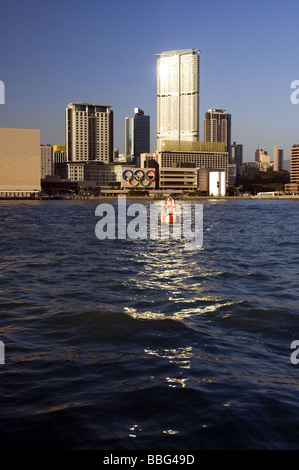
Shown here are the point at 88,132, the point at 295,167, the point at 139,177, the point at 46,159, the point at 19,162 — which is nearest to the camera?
the point at 19,162

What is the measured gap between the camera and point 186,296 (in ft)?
31.5

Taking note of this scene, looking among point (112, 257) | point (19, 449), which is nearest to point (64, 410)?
point (19, 449)

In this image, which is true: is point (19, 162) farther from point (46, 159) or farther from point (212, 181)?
point (46, 159)

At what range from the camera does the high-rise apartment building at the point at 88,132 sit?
194m

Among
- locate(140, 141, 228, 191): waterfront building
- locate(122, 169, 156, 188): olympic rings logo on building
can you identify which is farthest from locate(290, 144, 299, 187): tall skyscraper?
locate(122, 169, 156, 188): olympic rings logo on building

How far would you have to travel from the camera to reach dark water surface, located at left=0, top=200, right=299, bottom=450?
4.12 m

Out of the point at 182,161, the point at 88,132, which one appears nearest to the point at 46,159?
the point at 88,132

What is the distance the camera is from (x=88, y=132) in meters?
195

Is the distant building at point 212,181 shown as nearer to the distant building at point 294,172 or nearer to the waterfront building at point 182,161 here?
the waterfront building at point 182,161

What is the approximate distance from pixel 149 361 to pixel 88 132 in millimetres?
195031

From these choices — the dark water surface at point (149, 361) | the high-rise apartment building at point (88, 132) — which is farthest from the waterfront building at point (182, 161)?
the dark water surface at point (149, 361)

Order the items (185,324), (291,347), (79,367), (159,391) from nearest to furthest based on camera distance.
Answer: (159,391), (79,367), (291,347), (185,324)
